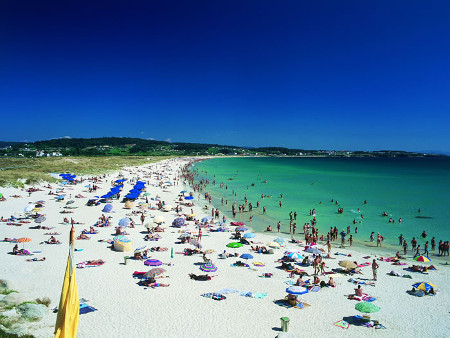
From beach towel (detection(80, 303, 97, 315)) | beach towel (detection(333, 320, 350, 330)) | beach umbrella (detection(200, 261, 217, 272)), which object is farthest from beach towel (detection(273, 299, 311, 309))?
beach towel (detection(80, 303, 97, 315))

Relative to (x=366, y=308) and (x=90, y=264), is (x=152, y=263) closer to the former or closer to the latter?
(x=90, y=264)

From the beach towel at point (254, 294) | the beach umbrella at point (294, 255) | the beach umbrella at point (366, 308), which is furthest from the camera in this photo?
the beach umbrella at point (294, 255)

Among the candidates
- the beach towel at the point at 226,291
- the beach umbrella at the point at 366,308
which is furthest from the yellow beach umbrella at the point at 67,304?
the beach umbrella at the point at 366,308

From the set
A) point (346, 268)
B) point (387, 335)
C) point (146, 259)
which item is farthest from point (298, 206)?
point (387, 335)

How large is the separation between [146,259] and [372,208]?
28225 millimetres

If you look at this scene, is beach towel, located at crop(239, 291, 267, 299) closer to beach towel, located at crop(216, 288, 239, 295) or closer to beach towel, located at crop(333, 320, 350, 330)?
beach towel, located at crop(216, 288, 239, 295)

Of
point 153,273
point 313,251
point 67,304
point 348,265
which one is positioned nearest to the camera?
point 67,304

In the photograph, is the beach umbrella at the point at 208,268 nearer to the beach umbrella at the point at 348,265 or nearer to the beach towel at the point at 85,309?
the beach towel at the point at 85,309

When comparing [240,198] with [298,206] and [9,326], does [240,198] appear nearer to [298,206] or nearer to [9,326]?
[298,206]

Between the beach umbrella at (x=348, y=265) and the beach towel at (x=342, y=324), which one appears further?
the beach umbrella at (x=348, y=265)

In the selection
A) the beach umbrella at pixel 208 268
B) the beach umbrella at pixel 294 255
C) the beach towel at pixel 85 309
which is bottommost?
the beach towel at pixel 85 309

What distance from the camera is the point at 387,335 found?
9727 mm

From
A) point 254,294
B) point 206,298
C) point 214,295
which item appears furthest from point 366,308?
point 206,298

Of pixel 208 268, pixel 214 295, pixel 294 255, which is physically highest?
pixel 294 255
